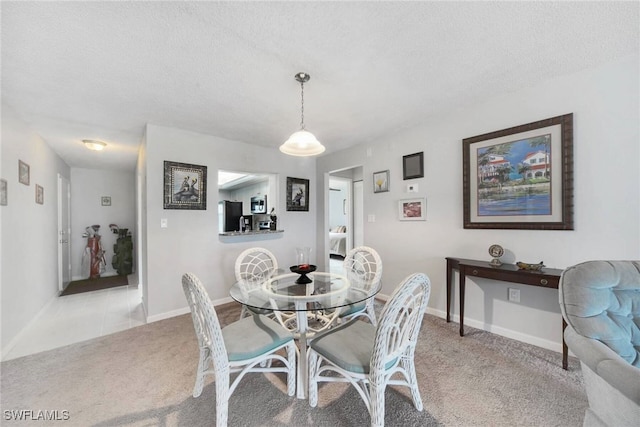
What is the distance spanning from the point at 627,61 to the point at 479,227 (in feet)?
5.09

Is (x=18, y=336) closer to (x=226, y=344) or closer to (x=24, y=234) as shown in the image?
(x=24, y=234)

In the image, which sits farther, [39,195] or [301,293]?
[39,195]

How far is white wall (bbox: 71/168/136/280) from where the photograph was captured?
5.03m

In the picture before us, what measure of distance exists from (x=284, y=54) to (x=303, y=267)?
5.09 feet

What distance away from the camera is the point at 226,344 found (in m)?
1.48

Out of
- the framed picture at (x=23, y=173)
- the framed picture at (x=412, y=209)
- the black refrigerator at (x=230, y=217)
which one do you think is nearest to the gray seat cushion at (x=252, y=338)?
the framed picture at (x=412, y=209)

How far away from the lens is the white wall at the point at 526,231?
1.83 metres

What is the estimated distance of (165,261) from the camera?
297cm

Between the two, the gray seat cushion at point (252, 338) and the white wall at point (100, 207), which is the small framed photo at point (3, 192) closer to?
the gray seat cushion at point (252, 338)

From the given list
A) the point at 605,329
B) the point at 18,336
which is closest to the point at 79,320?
the point at 18,336

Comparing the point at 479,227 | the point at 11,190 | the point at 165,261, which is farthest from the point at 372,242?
the point at 11,190

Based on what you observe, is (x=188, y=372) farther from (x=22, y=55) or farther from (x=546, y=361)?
(x=546, y=361)

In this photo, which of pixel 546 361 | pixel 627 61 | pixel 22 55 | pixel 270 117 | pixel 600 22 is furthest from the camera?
pixel 270 117

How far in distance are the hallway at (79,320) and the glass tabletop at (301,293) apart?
1.87 metres
